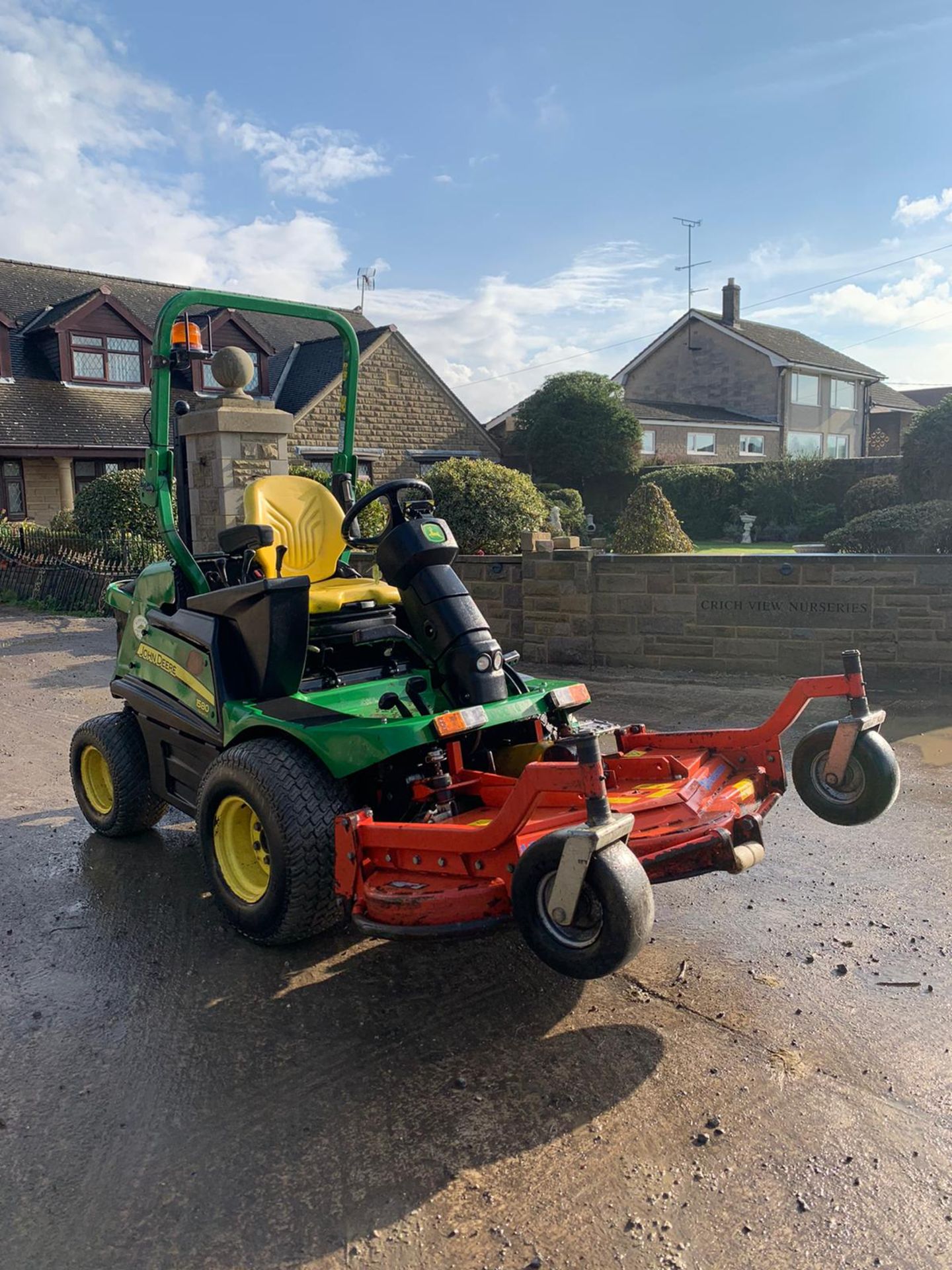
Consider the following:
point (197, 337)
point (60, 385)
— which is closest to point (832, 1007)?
point (197, 337)

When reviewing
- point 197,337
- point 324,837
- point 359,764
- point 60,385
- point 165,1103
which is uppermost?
point 60,385

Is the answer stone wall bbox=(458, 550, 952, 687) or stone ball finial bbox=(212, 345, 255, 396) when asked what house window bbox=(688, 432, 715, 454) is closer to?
stone wall bbox=(458, 550, 952, 687)

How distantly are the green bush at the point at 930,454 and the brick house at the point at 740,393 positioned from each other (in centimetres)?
1808

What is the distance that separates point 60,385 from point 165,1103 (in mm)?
24981

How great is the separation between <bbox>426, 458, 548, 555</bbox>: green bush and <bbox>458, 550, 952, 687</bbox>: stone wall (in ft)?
5.62

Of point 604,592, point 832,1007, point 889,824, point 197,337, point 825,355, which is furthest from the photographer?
point 825,355

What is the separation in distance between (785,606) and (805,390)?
114 ft

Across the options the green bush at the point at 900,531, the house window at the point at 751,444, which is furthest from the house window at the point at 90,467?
the house window at the point at 751,444

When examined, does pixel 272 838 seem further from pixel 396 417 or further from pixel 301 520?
pixel 396 417

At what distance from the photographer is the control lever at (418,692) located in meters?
3.91

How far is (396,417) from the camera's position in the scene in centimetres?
2708

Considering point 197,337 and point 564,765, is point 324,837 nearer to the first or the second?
point 564,765

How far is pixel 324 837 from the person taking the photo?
138 inches

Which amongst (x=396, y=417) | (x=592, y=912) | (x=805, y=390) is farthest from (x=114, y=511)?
(x=805, y=390)
